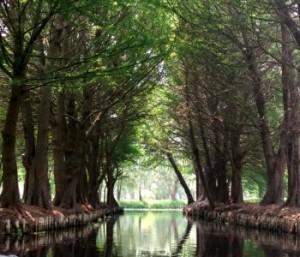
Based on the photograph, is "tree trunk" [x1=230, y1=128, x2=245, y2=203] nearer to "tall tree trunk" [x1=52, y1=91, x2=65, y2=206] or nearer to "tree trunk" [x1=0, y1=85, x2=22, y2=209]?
"tall tree trunk" [x1=52, y1=91, x2=65, y2=206]

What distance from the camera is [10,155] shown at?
15305 millimetres

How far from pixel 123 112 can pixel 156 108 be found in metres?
3.55

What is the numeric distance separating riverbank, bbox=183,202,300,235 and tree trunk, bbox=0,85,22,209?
28.2 feet

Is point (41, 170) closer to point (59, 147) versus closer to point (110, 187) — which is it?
point (59, 147)

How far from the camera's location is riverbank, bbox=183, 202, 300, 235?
17062 millimetres

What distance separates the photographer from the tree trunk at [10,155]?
15.0 m

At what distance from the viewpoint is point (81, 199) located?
89.7ft

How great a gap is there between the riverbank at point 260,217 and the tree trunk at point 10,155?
8596 millimetres

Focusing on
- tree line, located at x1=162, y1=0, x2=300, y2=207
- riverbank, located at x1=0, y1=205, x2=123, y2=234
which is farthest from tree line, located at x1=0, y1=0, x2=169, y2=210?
tree line, located at x1=162, y1=0, x2=300, y2=207

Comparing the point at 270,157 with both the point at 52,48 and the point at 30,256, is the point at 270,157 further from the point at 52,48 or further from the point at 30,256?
the point at 30,256

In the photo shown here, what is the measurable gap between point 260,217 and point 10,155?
993cm

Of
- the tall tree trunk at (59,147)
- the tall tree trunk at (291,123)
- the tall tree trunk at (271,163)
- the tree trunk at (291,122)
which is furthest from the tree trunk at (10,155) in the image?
the tall tree trunk at (271,163)

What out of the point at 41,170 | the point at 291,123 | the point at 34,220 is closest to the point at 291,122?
the point at 291,123

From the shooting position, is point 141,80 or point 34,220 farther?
point 141,80
